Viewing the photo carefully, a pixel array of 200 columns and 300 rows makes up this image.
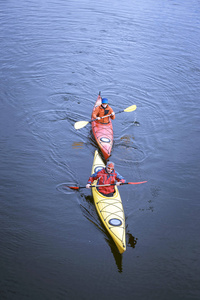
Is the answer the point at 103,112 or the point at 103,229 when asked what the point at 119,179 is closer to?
Answer: the point at 103,229

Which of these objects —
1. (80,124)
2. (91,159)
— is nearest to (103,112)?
(80,124)

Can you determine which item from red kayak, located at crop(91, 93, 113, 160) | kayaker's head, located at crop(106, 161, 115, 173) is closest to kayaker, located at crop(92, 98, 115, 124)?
red kayak, located at crop(91, 93, 113, 160)

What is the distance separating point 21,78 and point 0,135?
5.01 m

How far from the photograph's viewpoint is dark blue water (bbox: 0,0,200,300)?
756cm

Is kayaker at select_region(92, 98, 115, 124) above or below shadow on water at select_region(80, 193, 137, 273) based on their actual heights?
above

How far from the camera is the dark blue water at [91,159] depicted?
756 centimetres

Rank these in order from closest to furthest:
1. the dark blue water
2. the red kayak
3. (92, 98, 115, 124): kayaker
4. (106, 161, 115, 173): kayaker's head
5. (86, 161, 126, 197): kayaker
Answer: the dark blue water
(106, 161, 115, 173): kayaker's head
(86, 161, 126, 197): kayaker
the red kayak
(92, 98, 115, 124): kayaker

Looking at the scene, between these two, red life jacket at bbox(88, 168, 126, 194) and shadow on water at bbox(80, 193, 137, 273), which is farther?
red life jacket at bbox(88, 168, 126, 194)

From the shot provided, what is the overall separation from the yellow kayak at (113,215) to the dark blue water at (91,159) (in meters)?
0.45

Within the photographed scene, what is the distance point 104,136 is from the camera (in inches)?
444

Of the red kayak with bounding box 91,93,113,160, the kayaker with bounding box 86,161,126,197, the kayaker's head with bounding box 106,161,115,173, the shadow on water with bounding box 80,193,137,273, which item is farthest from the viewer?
the red kayak with bounding box 91,93,113,160

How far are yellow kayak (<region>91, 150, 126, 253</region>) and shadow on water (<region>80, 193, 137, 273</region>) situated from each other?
0.97 feet

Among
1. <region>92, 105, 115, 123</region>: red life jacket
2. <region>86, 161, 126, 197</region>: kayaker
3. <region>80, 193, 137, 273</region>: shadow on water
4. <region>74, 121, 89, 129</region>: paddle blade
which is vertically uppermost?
<region>92, 105, 115, 123</region>: red life jacket

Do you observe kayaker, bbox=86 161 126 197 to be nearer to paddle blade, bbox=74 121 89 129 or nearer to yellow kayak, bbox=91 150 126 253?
yellow kayak, bbox=91 150 126 253
